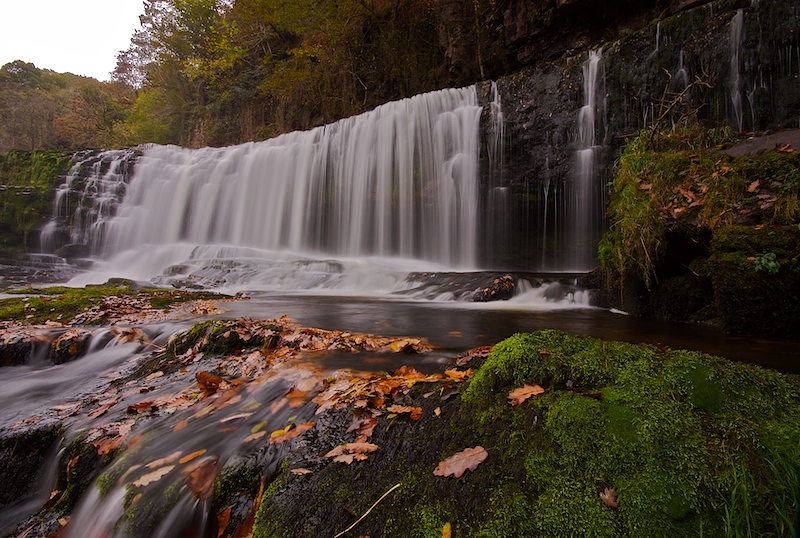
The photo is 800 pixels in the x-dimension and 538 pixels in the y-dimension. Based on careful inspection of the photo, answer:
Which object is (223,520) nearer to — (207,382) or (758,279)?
(207,382)

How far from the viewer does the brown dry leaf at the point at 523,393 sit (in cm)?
167

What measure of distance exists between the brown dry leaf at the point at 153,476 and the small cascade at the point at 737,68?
11548mm

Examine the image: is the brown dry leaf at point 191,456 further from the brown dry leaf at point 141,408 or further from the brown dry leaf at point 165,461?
the brown dry leaf at point 141,408

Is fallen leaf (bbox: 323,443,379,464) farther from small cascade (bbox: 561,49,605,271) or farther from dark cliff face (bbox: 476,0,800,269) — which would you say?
small cascade (bbox: 561,49,605,271)

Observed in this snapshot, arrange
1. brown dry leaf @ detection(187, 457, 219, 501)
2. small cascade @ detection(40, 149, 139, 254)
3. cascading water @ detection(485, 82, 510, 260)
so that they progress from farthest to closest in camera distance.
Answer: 1. small cascade @ detection(40, 149, 139, 254)
2. cascading water @ detection(485, 82, 510, 260)
3. brown dry leaf @ detection(187, 457, 219, 501)

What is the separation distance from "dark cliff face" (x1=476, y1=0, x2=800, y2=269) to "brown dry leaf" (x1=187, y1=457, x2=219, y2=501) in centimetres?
736

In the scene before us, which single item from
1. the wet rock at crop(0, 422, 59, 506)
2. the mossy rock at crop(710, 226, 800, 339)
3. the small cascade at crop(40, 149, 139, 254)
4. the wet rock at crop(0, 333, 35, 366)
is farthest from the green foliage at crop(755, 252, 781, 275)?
the small cascade at crop(40, 149, 139, 254)

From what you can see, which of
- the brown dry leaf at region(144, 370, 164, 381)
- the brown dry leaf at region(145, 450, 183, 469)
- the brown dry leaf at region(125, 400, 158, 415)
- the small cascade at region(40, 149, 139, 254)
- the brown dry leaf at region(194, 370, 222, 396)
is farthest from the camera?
the small cascade at region(40, 149, 139, 254)

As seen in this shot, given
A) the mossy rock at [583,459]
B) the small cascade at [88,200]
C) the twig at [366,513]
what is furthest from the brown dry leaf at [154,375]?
the small cascade at [88,200]

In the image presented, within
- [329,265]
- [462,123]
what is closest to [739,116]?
[462,123]

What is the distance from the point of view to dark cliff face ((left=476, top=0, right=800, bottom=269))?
26.3ft

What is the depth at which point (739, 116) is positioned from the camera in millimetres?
8516

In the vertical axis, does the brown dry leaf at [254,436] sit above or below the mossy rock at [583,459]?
below

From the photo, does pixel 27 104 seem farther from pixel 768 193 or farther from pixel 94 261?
pixel 768 193
